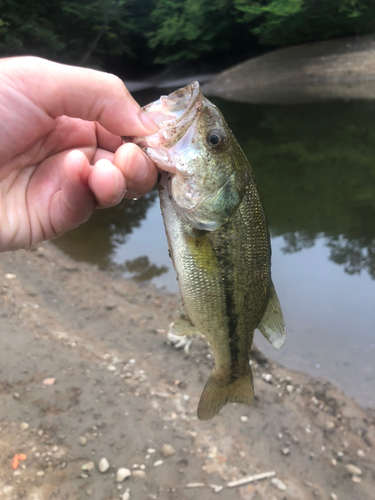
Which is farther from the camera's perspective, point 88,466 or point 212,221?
point 88,466

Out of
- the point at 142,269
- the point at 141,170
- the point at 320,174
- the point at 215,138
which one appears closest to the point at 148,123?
the point at 141,170

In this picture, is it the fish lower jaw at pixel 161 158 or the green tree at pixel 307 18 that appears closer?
the fish lower jaw at pixel 161 158

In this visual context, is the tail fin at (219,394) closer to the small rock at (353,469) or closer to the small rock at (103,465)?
the small rock at (103,465)

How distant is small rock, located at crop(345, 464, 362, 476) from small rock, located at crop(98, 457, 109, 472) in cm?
208

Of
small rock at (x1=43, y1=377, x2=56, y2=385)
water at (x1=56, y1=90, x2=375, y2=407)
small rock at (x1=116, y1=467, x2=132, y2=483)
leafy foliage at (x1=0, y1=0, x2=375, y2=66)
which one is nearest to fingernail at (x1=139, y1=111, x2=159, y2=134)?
small rock at (x1=116, y1=467, x2=132, y2=483)

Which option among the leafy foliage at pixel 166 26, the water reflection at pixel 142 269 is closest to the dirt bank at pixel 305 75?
the leafy foliage at pixel 166 26

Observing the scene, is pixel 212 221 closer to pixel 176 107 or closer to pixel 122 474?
pixel 176 107

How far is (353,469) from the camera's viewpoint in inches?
127

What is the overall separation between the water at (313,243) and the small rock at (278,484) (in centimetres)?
145

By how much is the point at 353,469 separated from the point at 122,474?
6.58ft

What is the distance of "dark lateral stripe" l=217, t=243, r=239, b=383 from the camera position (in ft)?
6.23

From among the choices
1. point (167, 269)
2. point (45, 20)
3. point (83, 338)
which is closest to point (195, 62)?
point (45, 20)

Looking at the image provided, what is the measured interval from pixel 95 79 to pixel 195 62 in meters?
32.1

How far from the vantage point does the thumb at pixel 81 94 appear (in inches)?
70.0
